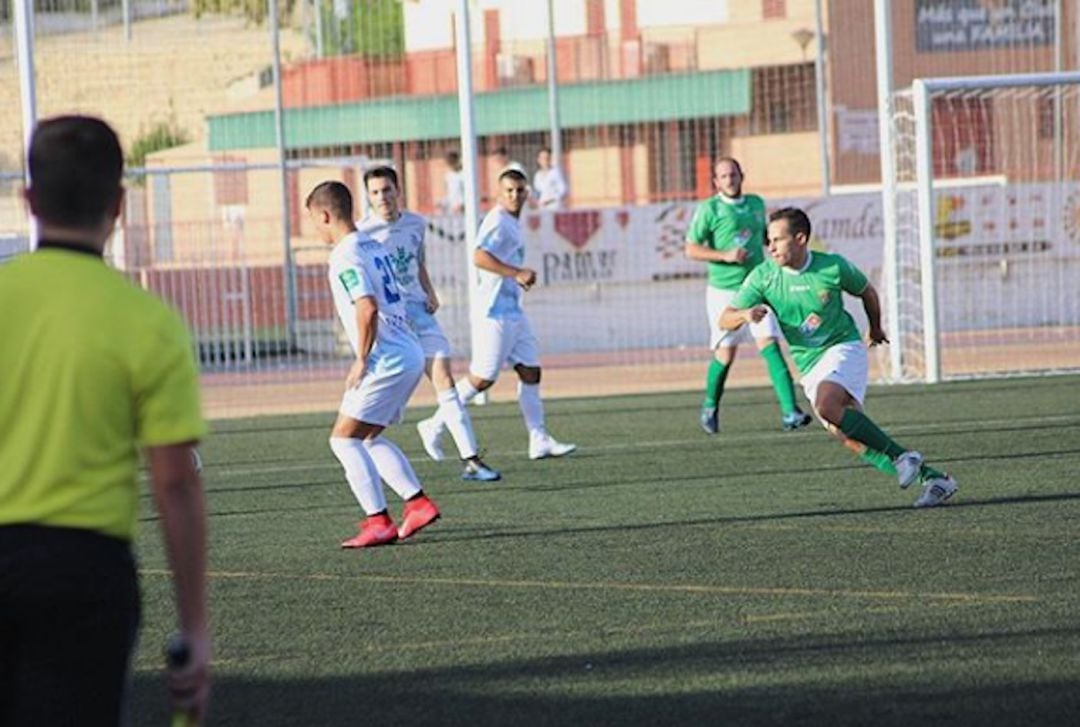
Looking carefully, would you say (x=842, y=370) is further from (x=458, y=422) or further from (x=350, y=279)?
(x=458, y=422)

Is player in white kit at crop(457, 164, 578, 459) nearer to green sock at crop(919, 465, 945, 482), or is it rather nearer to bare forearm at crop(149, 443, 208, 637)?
green sock at crop(919, 465, 945, 482)

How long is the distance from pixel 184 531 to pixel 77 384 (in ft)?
1.13

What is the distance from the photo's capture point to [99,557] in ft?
14.0

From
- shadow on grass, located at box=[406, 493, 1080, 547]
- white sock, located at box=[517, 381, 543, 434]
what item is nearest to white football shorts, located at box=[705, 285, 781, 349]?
white sock, located at box=[517, 381, 543, 434]

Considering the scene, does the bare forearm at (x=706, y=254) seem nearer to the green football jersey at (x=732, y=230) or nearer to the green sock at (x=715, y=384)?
the green football jersey at (x=732, y=230)

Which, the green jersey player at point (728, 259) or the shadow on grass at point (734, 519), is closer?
the shadow on grass at point (734, 519)

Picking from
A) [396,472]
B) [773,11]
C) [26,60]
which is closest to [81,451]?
[396,472]

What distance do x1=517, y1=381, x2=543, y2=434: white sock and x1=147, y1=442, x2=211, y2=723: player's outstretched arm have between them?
11.2 metres

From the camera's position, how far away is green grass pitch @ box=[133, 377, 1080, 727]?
7.09 meters

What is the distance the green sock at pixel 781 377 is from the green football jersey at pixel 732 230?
2.65ft

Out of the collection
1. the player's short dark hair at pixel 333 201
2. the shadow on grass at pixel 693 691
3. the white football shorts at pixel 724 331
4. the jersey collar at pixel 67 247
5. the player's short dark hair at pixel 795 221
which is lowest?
the shadow on grass at pixel 693 691

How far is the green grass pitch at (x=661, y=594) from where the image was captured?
709 centimetres

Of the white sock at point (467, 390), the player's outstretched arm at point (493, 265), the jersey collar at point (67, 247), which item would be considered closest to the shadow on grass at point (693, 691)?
Answer: the jersey collar at point (67, 247)

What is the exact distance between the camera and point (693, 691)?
715 centimetres
